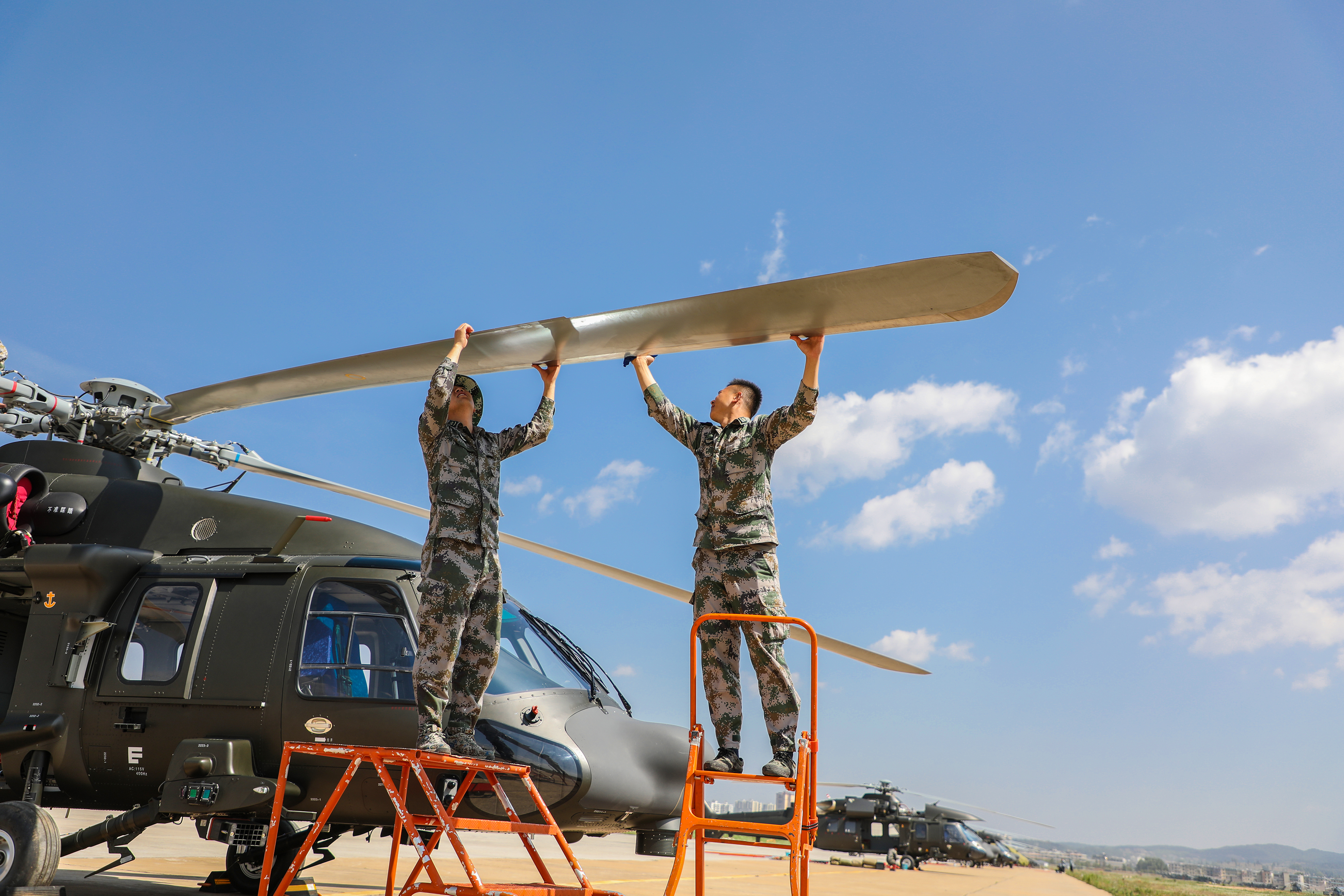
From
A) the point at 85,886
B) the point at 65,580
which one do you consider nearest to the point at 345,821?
the point at 65,580

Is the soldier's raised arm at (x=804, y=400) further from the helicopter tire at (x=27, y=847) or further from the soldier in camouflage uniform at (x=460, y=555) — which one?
the helicopter tire at (x=27, y=847)

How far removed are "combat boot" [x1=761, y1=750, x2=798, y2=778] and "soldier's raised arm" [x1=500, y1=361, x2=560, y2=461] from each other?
2.33m

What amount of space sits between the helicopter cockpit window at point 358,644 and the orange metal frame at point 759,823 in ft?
7.89

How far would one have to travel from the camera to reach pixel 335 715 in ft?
18.4

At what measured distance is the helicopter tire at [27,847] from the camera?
17.6ft

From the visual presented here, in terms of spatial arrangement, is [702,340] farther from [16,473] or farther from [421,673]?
[16,473]

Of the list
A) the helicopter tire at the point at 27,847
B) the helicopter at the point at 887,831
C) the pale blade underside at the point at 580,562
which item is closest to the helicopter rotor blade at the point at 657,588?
the pale blade underside at the point at 580,562

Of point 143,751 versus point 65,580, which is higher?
point 65,580

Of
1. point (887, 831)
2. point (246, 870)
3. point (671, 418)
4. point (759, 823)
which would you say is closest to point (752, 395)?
point (671, 418)

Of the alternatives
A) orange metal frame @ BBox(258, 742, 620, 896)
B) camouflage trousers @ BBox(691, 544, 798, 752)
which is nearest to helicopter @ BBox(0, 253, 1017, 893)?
orange metal frame @ BBox(258, 742, 620, 896)

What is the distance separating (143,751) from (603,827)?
9.87 ft

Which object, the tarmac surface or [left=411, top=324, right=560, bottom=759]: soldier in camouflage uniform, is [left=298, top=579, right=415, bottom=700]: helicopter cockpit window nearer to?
[left=411, top=324, right=560, bottom=759]: soldier in camouflage uniform

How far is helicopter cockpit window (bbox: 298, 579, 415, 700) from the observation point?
18.6 ft

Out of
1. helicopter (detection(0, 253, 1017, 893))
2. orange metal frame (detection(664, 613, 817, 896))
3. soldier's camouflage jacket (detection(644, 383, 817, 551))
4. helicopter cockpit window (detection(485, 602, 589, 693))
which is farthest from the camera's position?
helicopter cockpit window (detection(485, 602, 589, 693))
